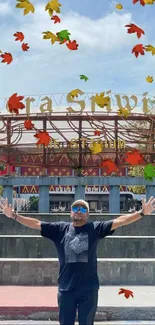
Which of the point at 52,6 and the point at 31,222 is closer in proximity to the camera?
the point at 31,222

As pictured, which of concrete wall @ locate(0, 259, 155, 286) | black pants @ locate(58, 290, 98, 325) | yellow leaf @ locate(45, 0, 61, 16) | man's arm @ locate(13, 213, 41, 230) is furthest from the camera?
concrete wall @ locate(0, 259, 155, 286)

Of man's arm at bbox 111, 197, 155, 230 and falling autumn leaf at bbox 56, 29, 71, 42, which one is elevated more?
falling autumn leaf at bbox 56, 29, 71, 42

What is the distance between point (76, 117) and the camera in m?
27.0

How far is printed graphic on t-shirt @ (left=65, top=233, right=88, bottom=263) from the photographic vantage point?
4348 millimetres

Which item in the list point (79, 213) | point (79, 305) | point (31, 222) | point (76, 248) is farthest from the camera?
point (31, 222)

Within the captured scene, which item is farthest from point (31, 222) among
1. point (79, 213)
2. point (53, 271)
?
point (53, 271)

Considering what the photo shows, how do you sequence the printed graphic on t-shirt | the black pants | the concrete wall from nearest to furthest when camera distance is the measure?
1. the black pants
2. the printed graphic on t-shirt
3. the concrete wall

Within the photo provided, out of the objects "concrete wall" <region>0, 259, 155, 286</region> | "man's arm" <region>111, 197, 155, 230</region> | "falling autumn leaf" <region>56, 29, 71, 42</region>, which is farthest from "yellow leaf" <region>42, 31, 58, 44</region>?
"concrete wall" <region>0, 259, 155, 286</region>

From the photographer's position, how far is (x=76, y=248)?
4.36 meters

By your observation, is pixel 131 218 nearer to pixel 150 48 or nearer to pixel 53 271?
pixel 150 48

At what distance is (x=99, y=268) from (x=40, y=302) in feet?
6.74

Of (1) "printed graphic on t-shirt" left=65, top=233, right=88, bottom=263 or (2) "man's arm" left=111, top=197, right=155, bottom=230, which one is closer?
(1) "printed graphic on t-shirt" left=65, top=233, right=88, bottom=263

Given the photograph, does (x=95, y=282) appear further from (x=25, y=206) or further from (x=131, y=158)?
(x=25, y=206)

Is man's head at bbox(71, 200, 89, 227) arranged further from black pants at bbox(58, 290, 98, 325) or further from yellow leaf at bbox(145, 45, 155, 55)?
yellow leaf at bbox(145, 45, 155, 55)
